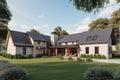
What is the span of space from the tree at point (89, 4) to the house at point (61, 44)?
70.9ft

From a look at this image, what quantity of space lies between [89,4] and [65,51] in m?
29.2

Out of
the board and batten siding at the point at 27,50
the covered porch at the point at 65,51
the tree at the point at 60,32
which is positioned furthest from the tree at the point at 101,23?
the board and batten siding at the point at 27,50

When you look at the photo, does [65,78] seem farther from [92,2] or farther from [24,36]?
Result: [24,36]

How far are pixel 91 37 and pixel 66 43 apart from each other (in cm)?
680

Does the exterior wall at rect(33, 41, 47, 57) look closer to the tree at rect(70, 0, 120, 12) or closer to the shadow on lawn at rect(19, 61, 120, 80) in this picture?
the shadow on lawn at rect(19, 61, 120, 80)

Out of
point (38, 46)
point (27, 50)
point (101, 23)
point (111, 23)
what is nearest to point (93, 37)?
point (38, 46)

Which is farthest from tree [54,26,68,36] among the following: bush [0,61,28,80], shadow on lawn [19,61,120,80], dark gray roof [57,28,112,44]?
bush [0,61,28,80]

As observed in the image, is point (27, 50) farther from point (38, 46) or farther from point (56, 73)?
point (56, 73)

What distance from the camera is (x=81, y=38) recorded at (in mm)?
33625

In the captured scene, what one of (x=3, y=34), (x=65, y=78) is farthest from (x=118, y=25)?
(x=65, y=78)

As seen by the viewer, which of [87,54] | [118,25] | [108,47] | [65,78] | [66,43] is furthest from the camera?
[118,25]

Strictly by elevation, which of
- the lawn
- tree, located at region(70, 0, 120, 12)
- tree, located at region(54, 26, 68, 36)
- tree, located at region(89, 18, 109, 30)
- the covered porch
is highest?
tree, located at region(89, 18, 109, 30)

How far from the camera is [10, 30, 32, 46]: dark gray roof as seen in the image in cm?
3167

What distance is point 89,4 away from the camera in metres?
6.97
